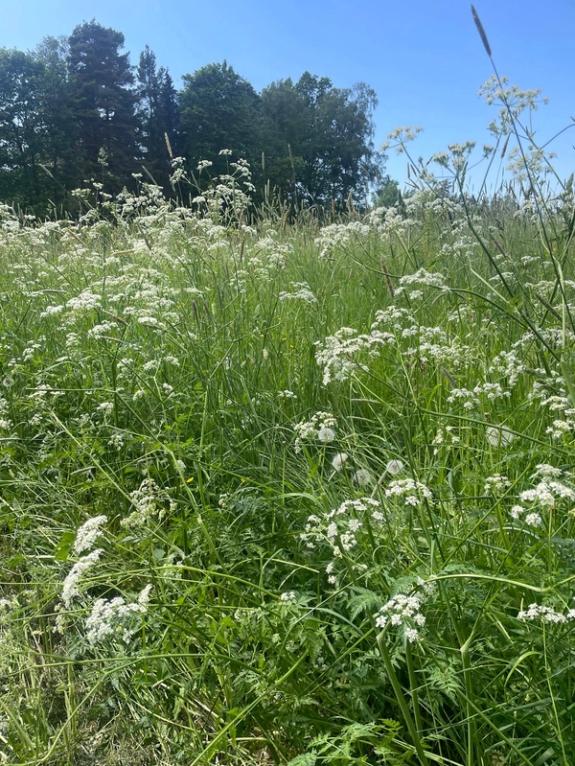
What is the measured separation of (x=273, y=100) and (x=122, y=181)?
86.4ft

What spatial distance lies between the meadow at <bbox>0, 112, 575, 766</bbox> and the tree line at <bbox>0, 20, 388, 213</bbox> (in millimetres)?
35320

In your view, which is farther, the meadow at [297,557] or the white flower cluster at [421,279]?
the white flower cluster at [421,279]

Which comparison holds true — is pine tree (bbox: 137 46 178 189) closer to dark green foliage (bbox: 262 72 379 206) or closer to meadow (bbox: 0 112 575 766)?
dark green foliage (bbox: 262 72 379 206)

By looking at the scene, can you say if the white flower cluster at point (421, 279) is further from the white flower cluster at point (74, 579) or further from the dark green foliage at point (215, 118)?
the dark green foliage at point (215, 118)

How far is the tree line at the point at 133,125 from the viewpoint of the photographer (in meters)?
38.4

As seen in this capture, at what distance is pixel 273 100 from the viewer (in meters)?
56.6

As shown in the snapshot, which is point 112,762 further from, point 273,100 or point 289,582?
point 273,100

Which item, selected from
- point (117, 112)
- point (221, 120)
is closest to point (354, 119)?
point (221, 120)

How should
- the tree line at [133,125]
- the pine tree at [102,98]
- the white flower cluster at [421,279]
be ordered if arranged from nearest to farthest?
the white flower cluster at [421,279] < the tree line at [133,125] < the pine tree at [102,98]

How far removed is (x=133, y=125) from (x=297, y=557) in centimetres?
4981

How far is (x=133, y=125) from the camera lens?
45344mm

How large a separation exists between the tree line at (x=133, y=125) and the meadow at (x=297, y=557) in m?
35.3

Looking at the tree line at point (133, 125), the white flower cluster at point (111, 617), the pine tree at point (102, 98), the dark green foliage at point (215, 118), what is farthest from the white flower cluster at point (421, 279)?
the dark green foliage at point (215, 118)

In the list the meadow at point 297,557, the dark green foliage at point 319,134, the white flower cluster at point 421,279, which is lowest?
the meadow at point 297,557
